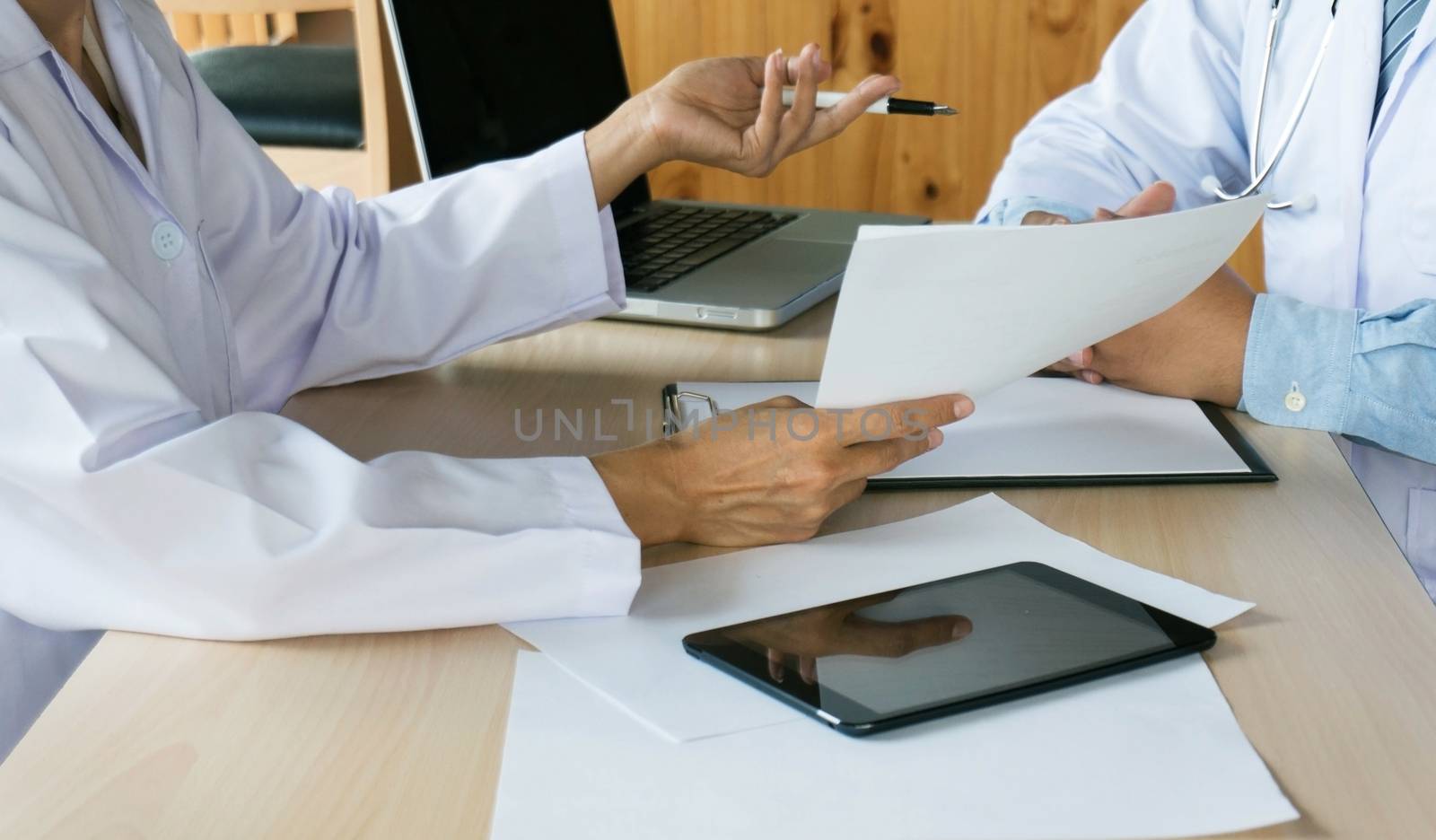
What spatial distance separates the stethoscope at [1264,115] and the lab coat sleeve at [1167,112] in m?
0.06

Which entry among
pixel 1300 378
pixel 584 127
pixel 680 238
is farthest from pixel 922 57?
pixel 1300 378

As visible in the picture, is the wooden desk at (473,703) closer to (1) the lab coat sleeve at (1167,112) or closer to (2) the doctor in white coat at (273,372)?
(2) the doctor in white coat at (273,372)

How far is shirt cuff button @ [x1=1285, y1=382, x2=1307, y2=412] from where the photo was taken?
35.9 inches

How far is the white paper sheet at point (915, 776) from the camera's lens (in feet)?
1.59

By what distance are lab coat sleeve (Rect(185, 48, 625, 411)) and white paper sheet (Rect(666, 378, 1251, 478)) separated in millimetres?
158

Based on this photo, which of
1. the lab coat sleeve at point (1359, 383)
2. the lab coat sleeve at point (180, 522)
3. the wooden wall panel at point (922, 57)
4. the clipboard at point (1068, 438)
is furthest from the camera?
the wooden wall panel at point (922, 57)

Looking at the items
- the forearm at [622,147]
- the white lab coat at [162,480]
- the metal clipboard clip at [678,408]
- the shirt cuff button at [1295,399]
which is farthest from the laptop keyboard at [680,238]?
the shirt cuff button at [1295,399]

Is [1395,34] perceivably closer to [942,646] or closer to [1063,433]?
[1063,433]

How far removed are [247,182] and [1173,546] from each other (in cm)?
71

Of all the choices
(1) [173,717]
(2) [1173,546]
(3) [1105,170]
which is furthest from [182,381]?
(3) [1105,170]

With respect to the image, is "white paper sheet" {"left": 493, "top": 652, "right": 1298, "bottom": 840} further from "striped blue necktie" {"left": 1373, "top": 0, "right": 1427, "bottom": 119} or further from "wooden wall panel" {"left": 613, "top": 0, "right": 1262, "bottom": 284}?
"wooden wall panel" {"left": 613, "top": 0, "right": 1262, "bottom": 284}

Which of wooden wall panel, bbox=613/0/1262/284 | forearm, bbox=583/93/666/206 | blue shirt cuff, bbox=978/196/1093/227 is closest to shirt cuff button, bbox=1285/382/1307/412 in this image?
blue shirt cuff, bbox=978/196/1093/227

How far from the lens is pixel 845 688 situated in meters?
0.56

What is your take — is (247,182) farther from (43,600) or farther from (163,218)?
(43,600)
